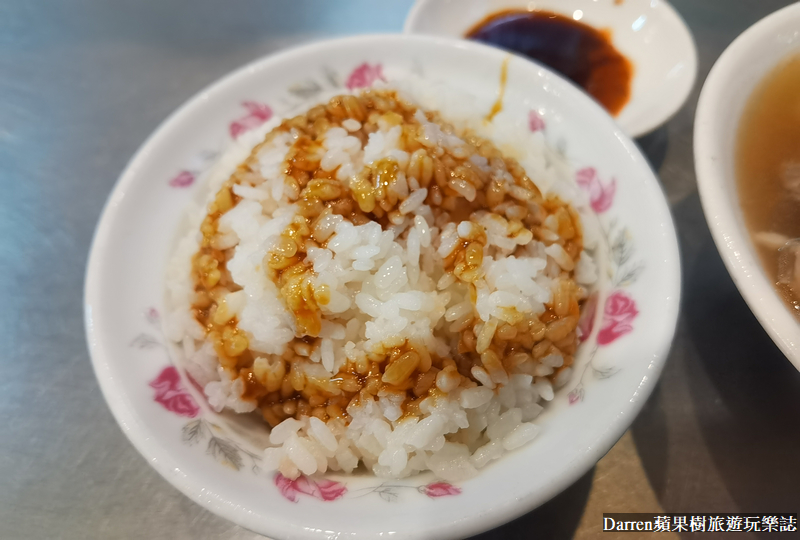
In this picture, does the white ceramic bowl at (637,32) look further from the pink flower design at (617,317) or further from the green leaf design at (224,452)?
the green leaf design at (224,452)

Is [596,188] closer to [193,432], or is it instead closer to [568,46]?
[193,432]

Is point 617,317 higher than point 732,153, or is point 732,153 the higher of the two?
point 732,153

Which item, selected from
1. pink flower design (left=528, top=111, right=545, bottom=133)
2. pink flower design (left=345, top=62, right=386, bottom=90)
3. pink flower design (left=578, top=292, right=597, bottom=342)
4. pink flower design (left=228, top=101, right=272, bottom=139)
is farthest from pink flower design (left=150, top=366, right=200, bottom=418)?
pink flower design (left=528, top=111, right=545, bottom=133)

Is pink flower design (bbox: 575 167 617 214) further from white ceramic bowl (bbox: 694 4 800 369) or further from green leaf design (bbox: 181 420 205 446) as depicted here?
green leaf design (bbox: 181 420 205 446)

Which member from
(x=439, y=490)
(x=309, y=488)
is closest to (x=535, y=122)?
(x=439, y=490)

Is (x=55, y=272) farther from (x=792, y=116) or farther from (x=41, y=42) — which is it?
(x=792, y=116)

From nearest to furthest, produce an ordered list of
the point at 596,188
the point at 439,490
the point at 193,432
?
the point at 439,490
the point at 193,432
the point at 596,188
